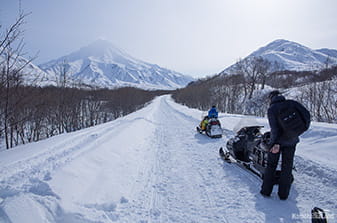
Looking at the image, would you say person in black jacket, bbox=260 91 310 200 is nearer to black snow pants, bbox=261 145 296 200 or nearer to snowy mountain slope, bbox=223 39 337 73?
black snow pants, bbox=261 145 296 200

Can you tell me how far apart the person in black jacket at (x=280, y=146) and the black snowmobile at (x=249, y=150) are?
1.75 feet

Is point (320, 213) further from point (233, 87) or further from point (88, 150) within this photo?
point (233, 87)

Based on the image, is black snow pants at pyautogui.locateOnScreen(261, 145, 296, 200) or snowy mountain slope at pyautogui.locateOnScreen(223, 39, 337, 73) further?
snowy mountain slope at pyautogui.locateOnScreen(223, 39, 337, 73)

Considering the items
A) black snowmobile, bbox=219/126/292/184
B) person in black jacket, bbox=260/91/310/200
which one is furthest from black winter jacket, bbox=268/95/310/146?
black snowmobile, bbox=219/126/292/184

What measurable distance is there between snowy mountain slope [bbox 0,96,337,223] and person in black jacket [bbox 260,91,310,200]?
1.02 ft

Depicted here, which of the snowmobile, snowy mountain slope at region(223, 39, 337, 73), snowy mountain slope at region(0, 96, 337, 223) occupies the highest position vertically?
snowy mountain slope at region(223, 39, 337, 73)

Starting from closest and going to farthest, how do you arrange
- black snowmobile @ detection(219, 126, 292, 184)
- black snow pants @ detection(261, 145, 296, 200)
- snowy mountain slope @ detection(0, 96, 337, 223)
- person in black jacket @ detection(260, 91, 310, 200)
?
snowy mountain slope @ detection(0, 96, 337, 223), person in black jacket @ detection(260, 91, 310, 200), black snow pants @ detection(261, 145, 296, 200), black snowmobile @ detection(219, 126, 292, 184)

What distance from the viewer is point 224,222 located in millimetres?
2637

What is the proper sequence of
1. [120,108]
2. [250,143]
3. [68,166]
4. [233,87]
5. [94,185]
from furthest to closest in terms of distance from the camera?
[120,108]
[233,87]
[250,143]
[68,166]
[94,185]

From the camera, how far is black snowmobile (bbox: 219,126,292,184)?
3772 mm

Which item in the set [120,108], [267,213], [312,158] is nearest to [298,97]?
[312,158]

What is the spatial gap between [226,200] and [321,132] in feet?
17.8

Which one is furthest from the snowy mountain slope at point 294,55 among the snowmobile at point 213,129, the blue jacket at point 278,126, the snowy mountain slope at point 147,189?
the blue jacket at point 278,126

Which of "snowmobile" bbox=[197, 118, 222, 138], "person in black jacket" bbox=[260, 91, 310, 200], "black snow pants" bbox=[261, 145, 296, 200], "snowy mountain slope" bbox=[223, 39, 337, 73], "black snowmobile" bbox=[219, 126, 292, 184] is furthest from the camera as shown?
"snowy mountain slope" bbox=[223, 39, 337, 73]
